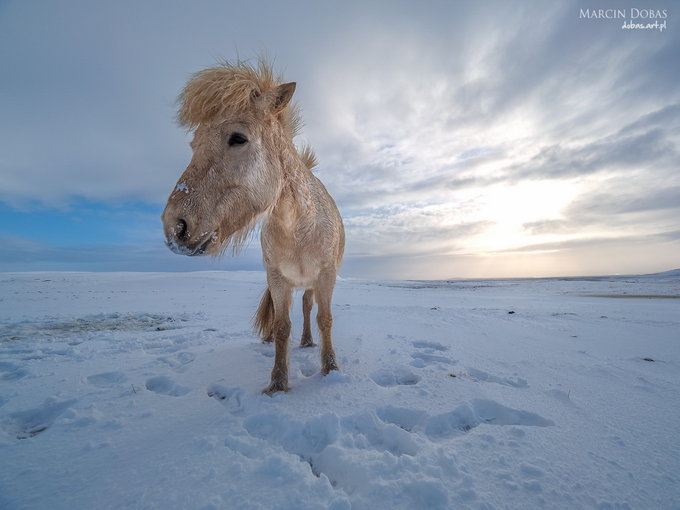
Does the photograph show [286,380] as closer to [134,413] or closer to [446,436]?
[134,413]

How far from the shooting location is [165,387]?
234 cm

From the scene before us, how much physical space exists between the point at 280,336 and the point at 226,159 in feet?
5.16

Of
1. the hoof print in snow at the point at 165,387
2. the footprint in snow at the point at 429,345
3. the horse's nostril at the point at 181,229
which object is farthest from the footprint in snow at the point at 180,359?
the footprint in snow at the point at 429,345

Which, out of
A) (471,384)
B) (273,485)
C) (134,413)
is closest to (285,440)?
(273,485)

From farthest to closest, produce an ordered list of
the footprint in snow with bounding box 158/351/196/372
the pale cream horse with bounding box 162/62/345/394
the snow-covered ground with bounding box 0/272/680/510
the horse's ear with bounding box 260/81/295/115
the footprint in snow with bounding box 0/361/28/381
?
the footprint in snow with bounding box 158/351/196/372 < the footprint in snow with bounding box 0/361/28/381 < the horse's ear with bounding box 260/81/295/115 < the pale cream horse with bounding box 162/62/345/394 < the snow-covered ground with bounding box 0/272/680/510

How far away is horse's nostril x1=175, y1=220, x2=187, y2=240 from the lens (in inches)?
64.6

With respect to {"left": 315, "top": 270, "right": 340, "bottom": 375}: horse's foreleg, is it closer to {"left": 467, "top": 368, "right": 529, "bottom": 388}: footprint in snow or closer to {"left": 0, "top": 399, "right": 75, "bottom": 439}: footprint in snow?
{"left": 467, "top": 368, "right": 529, "bottom": 388}: footprint in snow

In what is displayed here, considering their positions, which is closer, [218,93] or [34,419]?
[34,419]

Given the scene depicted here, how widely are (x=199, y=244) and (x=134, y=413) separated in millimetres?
1200

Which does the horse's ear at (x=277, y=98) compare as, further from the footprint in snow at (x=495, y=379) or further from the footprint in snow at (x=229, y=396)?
the footprint in snow at (x=495, y=379)

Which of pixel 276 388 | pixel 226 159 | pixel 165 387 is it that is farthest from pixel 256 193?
pixel 165 387

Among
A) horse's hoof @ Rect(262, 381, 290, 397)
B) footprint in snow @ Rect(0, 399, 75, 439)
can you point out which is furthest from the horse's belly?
footprint in snow @ Rect(0, 399, 75, 439)

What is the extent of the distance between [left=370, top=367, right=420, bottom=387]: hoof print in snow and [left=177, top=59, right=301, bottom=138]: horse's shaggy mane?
8.06ft

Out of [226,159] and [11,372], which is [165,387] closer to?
[11,372]
